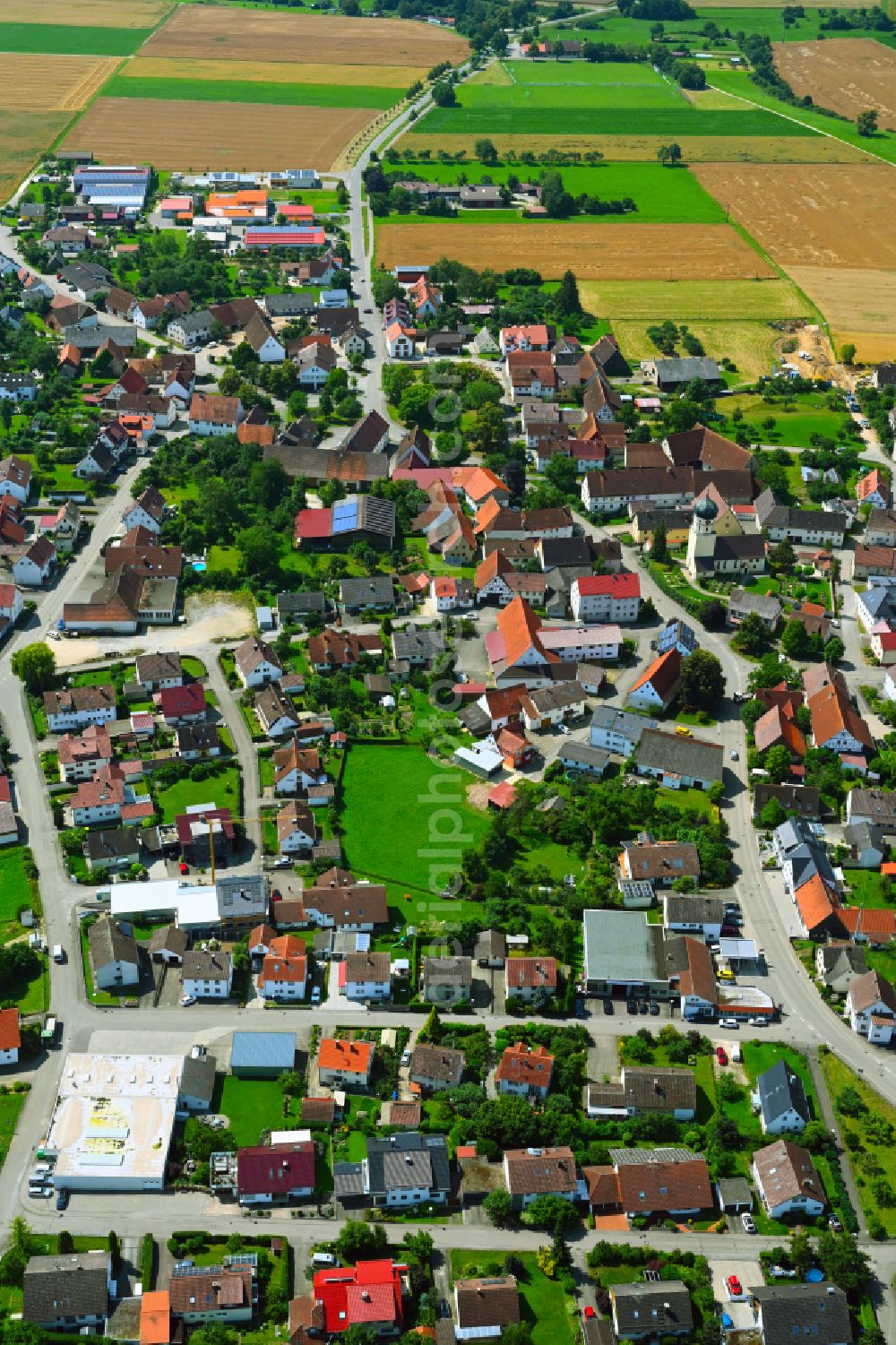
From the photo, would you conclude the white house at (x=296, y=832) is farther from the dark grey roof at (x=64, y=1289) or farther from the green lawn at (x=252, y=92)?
the green lawn at (x=252, y=92)

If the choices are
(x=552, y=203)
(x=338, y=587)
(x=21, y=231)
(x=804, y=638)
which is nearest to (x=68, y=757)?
(x=338, y=587)

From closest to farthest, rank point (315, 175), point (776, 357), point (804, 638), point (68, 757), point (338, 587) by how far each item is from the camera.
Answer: point (68, 757) → point (804, 638) → point (338, 587) → point (776, 357) → point (315, 175)

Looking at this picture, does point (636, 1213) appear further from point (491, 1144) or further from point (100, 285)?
point (100, 285)

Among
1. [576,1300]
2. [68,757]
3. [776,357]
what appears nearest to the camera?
[576,1300]

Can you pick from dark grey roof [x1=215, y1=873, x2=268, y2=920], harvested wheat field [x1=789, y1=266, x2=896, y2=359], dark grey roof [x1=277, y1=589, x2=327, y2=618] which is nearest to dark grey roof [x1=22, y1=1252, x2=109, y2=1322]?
dark grey roof [x1=215, y1=873, x2=268, y2=920]

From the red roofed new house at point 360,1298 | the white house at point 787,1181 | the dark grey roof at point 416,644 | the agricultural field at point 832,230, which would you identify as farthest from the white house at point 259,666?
the agricultural field at point 832,230

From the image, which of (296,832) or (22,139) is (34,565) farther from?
(22,139)

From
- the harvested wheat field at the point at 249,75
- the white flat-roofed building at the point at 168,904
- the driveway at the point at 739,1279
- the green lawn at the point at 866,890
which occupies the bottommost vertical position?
the green lawn at the point at 866,890
